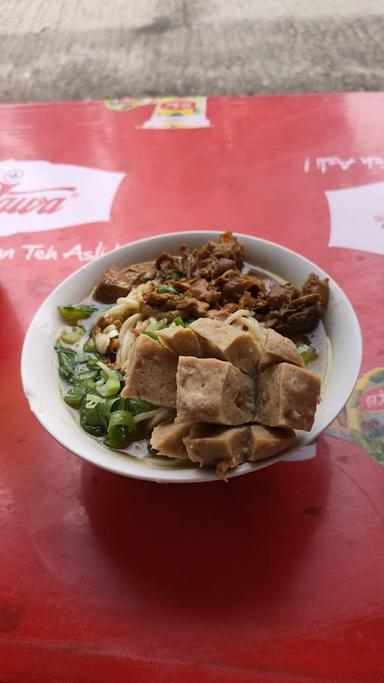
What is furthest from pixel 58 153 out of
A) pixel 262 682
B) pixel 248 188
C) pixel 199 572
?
pixel 262 682

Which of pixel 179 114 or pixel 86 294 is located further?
pixel 179 114

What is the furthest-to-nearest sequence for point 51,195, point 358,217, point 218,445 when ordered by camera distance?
point 51,195 → point 358,217 → point 218,445

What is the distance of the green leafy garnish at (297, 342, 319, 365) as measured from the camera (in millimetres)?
1540

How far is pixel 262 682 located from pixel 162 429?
1.75 ft

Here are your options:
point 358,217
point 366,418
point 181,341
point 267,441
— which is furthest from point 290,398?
point 358,217

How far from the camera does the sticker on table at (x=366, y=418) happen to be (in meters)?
1.53

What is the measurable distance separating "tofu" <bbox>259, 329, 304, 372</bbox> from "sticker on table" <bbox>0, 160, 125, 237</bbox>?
1255mm

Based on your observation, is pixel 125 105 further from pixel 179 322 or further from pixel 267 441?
pixel 267 441

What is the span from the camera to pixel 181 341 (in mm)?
1279

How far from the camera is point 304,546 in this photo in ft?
4.40

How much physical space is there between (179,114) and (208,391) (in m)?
2.05

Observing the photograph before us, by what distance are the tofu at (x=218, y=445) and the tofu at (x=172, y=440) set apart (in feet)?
0.09

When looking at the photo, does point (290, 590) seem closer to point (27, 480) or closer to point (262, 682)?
point (262, 682)

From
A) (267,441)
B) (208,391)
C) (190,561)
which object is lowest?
(190,561)
